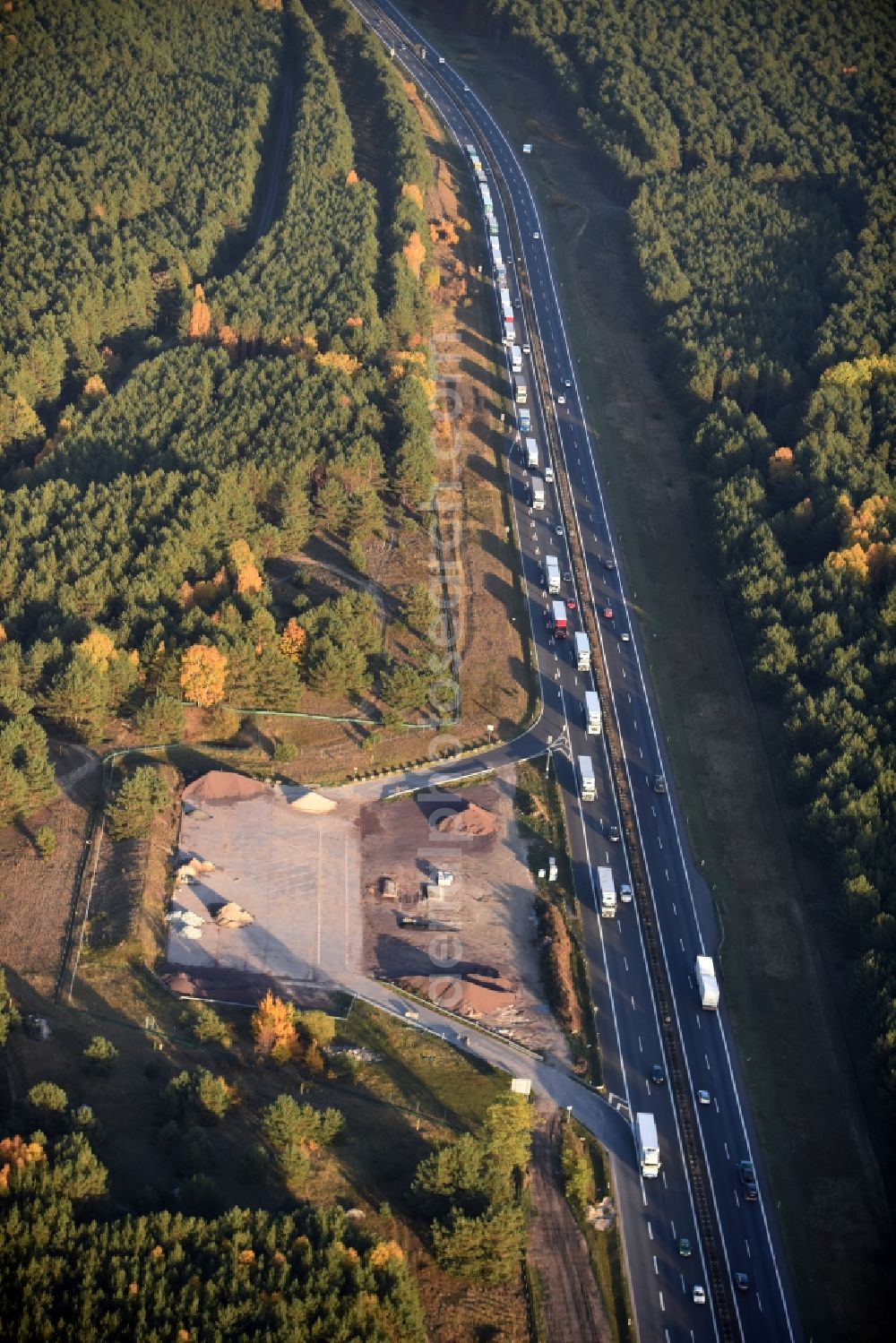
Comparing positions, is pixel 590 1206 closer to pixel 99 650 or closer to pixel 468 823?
pixel 468 823

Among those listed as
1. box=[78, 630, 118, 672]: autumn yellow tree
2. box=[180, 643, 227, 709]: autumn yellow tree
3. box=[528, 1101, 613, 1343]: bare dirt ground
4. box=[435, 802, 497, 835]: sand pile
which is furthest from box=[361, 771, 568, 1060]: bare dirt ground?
box=[78, 630, 118, 672]: autumn yellow tree

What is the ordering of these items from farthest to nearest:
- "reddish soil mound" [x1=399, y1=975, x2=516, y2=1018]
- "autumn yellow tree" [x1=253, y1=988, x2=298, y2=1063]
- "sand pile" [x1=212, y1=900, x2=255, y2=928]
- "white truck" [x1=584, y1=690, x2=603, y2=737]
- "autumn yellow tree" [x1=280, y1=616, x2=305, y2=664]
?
"white truck" [x1=584, y1=690, x2=603, y2=737], "autumn yellow tree" [x1=280, y1=616, x2=305, y2=664], "sand pile" [x1=212, y1=900, x2=255, y2=928], "reddish soil mound" [x1=399, y1=975, x2=516, y2=1018], "autumn yellow tree" [x1=253, y1=988, x2=298, y2=1063]

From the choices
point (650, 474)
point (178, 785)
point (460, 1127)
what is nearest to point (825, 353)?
point (650, 474)

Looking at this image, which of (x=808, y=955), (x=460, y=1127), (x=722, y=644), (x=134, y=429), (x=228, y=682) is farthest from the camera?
(x=134, y=429)

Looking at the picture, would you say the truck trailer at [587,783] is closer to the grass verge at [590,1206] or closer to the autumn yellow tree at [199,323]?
the grass verge at [590,1206]

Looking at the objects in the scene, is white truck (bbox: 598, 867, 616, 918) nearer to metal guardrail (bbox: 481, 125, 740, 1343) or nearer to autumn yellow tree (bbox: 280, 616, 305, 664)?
metal guardrail (bbox: 481, 125, 740, 1343)

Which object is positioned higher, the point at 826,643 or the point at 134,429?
the point at 826,643

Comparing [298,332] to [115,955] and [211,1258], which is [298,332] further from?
[211,1258]
